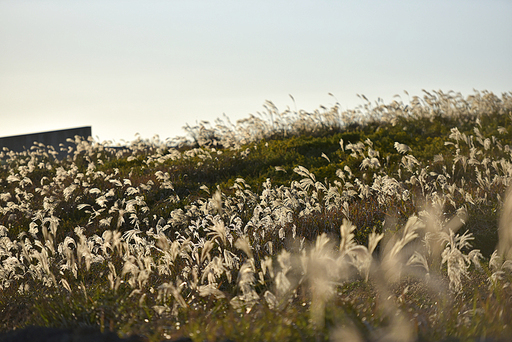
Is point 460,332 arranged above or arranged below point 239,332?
below

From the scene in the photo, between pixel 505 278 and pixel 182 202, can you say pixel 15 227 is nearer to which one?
pixel 182 202

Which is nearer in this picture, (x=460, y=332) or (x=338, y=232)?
(x=460, y=332)

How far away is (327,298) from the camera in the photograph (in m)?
2.94

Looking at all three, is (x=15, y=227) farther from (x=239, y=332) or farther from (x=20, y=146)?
(x=20, y=146)

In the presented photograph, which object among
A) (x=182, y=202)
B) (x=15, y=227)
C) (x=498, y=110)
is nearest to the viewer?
(x=15, y=227)

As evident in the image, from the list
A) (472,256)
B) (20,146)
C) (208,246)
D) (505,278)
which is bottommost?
(505,278)

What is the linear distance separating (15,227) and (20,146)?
1352cm

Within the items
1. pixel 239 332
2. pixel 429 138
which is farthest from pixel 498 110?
pixel 239 332

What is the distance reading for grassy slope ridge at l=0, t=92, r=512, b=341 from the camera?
285cm

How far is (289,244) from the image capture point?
196 inches

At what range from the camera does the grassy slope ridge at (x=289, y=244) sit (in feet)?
9.34

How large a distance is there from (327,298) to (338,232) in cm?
→ 244

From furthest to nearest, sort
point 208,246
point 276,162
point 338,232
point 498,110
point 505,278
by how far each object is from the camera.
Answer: point 498,110, point 276,162, point 338,232, point 505,278, point 208,246

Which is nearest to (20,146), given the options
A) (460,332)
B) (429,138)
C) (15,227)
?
(15,227)
